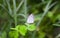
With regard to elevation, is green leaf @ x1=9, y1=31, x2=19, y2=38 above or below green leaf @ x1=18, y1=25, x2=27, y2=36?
below

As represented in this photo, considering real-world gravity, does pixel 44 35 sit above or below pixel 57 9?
below

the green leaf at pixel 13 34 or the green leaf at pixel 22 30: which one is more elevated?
the green leaf at pixel 22 30

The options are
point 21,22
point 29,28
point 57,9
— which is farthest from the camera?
point 57,9

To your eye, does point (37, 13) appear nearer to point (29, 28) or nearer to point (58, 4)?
point (58, 4)

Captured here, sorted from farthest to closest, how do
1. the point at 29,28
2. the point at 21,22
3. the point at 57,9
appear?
the point at 57,9 → the point at 21,22 → the point at 29,28

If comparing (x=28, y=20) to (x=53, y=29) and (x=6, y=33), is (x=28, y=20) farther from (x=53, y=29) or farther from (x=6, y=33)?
(x=53, y=29)

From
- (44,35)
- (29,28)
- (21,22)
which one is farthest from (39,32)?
(29,28)

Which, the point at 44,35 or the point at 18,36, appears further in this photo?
the point at 44,35
